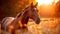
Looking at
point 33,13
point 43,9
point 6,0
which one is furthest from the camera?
point 43,9

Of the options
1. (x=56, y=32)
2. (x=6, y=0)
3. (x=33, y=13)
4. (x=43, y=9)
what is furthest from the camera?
(x=43, y=9)

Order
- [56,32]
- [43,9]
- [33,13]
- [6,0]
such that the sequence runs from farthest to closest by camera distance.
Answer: [43,9]
[6,0]
[56,32]
[33,13]

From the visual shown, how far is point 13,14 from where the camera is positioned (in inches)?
84.7

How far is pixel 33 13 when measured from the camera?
926 millimetres

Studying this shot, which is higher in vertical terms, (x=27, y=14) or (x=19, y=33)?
(x=27, y=14)

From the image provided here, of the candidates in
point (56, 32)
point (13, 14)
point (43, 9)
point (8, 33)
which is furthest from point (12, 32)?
point (43, 9)

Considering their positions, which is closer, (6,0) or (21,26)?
(21,26)

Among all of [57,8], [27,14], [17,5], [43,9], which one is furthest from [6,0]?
[27,14]

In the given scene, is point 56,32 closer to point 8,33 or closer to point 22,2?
point 8,33

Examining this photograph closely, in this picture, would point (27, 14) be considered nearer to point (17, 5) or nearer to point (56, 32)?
point (56, 32)

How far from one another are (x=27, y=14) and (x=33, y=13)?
0.18ft

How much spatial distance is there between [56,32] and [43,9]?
1114 mm

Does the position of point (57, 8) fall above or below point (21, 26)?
above

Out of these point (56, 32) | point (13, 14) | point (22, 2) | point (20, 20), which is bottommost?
point (56, 32)
